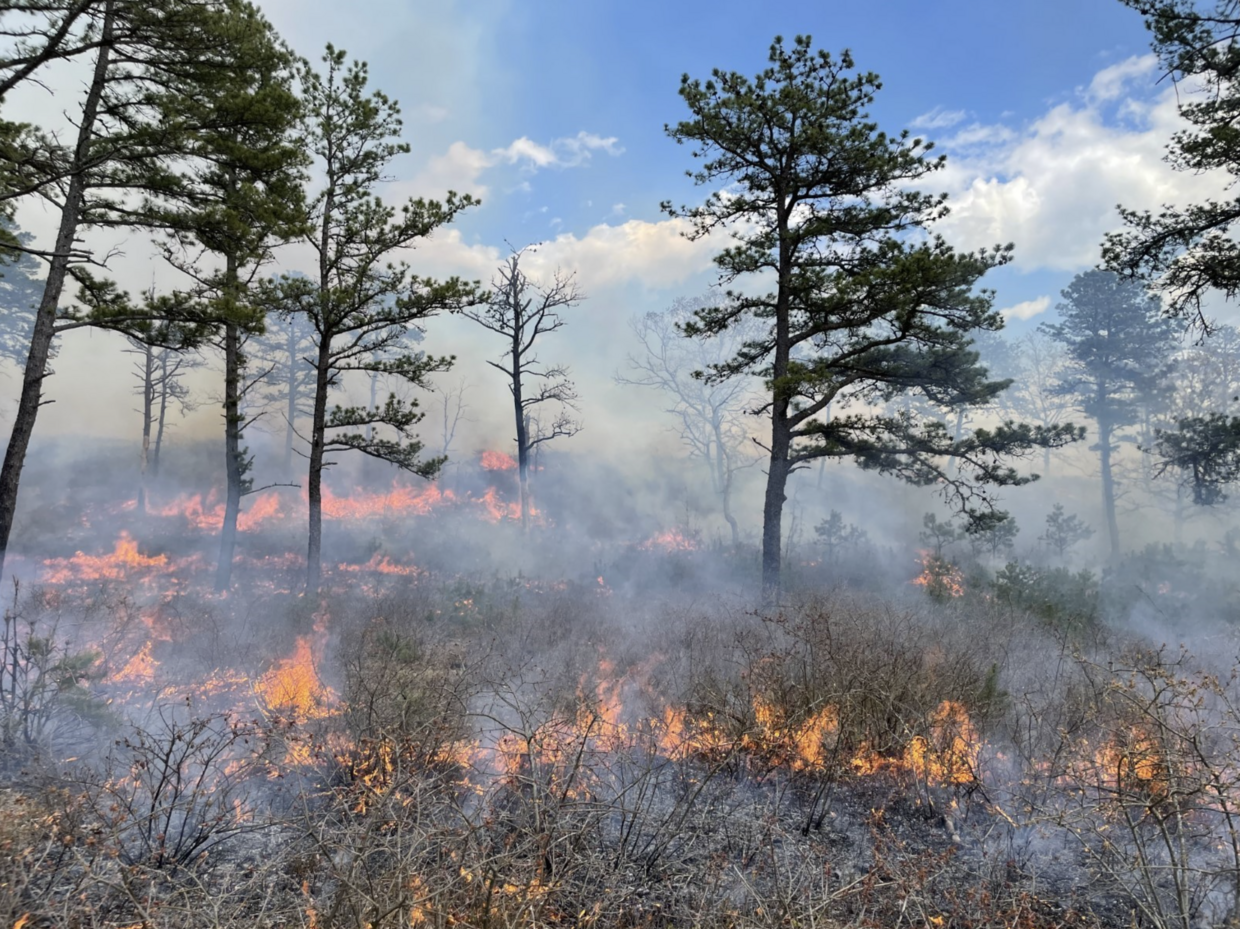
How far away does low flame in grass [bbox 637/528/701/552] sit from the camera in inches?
874

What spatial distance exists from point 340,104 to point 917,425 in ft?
49.5

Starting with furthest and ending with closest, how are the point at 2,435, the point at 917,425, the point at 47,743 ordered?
the point at 2,435
the point at 917,425
the point at 47,743

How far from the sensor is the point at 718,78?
420 inches

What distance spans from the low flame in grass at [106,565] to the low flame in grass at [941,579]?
22.7 metres

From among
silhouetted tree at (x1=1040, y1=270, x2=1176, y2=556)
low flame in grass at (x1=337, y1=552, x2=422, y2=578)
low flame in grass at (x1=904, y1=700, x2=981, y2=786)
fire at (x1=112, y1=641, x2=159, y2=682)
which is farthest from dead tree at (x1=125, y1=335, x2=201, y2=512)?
silhouetted tree at (x1=1040, y1=270, x2=1176, y2=556)

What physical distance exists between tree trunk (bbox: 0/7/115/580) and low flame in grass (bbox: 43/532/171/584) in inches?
381

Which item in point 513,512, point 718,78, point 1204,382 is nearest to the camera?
point 718,78

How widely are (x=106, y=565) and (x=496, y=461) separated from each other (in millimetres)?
18006

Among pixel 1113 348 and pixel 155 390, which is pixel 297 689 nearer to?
pixel 155 390

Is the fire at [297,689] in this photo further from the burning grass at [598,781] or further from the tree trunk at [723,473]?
the tree trunk at [723,473]

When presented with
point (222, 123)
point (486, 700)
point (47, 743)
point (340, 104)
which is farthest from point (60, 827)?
point (340, 104)

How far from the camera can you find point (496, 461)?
32844mm

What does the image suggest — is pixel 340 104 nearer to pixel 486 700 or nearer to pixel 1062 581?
pixel 486 700

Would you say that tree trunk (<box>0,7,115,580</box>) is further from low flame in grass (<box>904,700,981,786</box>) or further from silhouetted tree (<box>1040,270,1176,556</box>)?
silhouetted tree (<box>1040,270,1176,556</box>)
